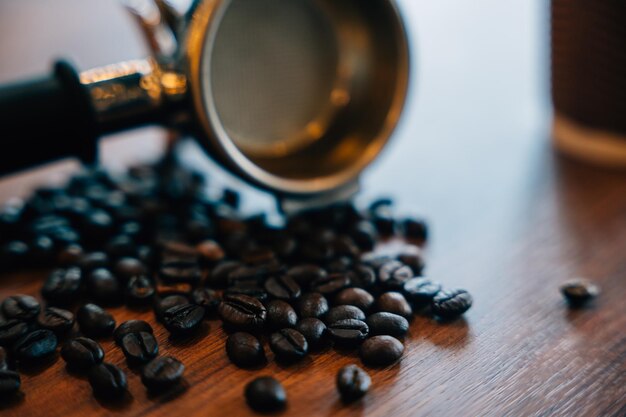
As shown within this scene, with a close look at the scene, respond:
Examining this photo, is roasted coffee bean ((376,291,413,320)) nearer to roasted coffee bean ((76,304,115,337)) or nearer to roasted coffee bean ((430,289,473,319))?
roasted coffee bean ((430,289,473,319))

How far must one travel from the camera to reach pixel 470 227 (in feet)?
3.66

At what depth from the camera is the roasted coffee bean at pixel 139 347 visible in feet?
2.63

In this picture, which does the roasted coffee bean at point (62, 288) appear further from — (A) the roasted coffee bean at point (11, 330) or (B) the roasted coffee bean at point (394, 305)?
(B) the roasted coffee bean at point (394, 305)

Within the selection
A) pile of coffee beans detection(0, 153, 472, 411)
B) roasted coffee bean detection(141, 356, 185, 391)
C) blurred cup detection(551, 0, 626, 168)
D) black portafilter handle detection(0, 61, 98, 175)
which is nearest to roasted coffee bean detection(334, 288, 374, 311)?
pile of coffee beans detection(0, 153, 472, 411)

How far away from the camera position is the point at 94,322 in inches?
33.9

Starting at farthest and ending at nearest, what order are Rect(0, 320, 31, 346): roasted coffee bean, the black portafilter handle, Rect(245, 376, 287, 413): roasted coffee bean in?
the black portafilter handle < Rect(0, 320, 31, 346): roasted coffee bean < Rect(245, 376, 287, 413): roasted coffee bean

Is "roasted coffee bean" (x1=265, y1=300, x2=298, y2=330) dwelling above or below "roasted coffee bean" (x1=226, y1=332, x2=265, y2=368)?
above

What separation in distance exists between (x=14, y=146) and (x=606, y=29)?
0.97 meters

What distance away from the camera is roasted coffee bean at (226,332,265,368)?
802mm

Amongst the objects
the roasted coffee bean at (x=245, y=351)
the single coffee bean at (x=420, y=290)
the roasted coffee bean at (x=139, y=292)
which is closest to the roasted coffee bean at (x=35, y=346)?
→ the roasted coffee bean at (x=139, y=292)

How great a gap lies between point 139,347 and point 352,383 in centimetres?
26

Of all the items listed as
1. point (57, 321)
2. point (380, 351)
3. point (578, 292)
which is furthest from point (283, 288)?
point (578, 292)

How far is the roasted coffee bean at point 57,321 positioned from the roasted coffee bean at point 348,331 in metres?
0.33

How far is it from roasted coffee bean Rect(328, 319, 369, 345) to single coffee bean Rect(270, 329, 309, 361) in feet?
0.13
